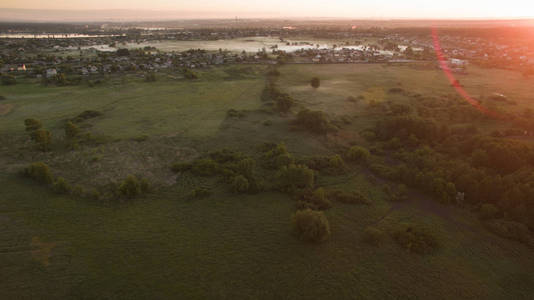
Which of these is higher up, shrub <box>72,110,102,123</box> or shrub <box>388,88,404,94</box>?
shrub <box>388,88,404,94</box>

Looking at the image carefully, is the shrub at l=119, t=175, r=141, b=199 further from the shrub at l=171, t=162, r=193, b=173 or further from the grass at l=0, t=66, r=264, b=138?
the grass at l=0, t=66, r=264, b=138

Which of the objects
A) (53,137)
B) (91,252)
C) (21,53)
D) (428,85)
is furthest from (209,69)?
(21,53)

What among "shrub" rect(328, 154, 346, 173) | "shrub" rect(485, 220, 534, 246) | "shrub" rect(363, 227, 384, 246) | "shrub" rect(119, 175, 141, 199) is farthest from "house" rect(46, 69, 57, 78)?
"shrub" rect(485, 220, 534, 246)

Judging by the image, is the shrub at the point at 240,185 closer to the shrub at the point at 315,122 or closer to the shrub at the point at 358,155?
the shrub at the point at 358,155

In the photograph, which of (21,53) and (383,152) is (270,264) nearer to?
(383,152)

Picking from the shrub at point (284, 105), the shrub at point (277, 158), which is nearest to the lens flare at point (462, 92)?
the shrub at point (284, 105)

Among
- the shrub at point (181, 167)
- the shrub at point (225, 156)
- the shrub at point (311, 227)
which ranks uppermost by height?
the shrub at point (225, 156)
